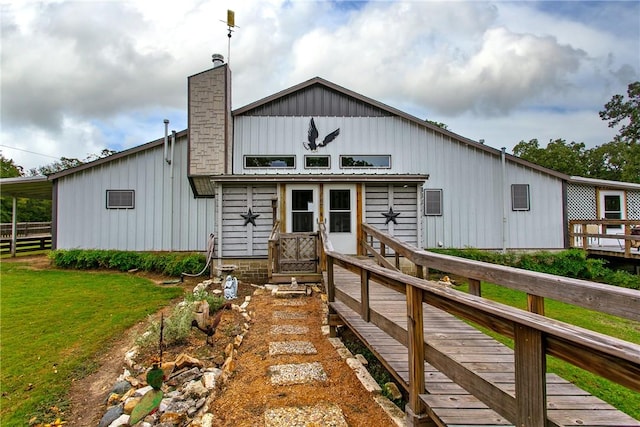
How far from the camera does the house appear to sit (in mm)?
10578

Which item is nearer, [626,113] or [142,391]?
[142,391]

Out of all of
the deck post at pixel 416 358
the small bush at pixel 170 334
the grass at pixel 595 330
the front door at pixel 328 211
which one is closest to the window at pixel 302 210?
the front door at pixel 328 211

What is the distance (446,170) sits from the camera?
11328mm

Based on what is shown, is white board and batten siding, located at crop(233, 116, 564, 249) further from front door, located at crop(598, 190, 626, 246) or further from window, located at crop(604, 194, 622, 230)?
window, located at crop(604, 194, 622, 230)

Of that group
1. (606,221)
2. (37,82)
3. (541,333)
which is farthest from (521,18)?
(37,82)

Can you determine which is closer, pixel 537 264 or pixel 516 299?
pixel 516 299

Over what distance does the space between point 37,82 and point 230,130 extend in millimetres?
16438

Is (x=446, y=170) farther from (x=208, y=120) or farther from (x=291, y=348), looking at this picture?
(x=291, y=348)

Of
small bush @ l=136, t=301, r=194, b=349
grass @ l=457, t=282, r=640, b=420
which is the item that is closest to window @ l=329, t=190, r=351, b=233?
grass @ l=457, t=282, r=640, b=420

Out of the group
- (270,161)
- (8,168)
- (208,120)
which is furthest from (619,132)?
(8,168)

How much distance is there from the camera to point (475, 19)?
11633 millimetres

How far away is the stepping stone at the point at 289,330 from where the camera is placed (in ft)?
15.1

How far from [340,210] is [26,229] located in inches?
695

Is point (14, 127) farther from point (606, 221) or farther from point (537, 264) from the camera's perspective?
point (606, 221)
